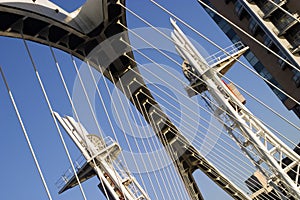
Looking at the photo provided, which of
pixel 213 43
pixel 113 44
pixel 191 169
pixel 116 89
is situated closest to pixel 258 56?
pixel 191 169

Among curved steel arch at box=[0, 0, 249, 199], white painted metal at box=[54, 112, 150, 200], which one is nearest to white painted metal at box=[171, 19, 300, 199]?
curved steel arch at box=[0, 0, 249, 199]

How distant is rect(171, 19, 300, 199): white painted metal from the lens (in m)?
23.8

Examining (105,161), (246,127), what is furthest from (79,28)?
(105,161)

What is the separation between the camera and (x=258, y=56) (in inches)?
1638

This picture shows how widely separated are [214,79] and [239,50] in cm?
256

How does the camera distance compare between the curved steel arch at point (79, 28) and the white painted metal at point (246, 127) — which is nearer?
the curved steel arch at point (79, 28)

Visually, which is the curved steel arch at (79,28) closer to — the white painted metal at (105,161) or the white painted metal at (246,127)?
the white painted metal at (246,127)

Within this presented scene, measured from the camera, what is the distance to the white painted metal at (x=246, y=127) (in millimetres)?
23844

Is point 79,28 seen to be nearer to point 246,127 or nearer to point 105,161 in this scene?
point 246,127

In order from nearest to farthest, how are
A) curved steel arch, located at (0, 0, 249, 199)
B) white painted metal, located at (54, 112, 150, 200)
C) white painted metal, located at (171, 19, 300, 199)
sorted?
curved steel arch, located at (0, 0, 249, 199), white painted metal, located at (171, 19, 300, 199), white painted metal, located at (54, 112, 150, 200)

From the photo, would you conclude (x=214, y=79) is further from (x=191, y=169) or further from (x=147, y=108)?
(x=191, y=169)

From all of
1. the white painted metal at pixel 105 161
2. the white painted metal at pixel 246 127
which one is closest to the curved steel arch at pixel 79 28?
the white painted metal at pixel 246 127

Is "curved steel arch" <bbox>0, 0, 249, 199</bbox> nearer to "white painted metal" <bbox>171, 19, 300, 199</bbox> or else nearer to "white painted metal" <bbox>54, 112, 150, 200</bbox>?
"white painted metal" <bbox>171, 19, 300, 199</bbox>

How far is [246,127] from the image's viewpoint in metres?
24.7
